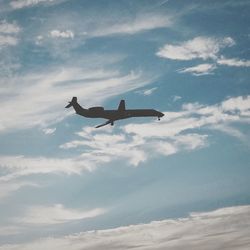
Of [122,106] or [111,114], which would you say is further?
[111,114]

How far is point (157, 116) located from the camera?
387 feet

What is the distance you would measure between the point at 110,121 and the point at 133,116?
9.71m

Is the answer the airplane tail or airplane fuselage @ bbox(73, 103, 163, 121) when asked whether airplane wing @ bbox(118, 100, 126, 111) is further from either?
the airplane tail

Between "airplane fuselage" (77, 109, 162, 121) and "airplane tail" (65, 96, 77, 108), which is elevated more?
"airplane tail" (65, 96, 77, 108)

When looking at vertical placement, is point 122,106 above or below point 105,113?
above

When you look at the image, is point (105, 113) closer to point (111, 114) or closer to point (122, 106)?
point (111, 114)

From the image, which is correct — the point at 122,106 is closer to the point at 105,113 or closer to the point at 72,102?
the point at 105,113

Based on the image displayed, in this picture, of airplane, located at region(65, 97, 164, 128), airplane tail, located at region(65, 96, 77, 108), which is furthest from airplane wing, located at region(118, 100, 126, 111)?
airplane tail, located at region(65, 96, 77, 108)

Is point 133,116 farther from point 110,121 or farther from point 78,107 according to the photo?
point 78,107

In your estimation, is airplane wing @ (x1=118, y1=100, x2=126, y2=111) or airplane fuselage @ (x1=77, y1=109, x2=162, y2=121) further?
airplane fuselage @ (x1=77, y1=109, x2=162, y2=121)

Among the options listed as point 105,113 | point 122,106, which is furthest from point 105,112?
point 122,106

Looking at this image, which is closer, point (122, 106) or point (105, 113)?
point (122, 106)

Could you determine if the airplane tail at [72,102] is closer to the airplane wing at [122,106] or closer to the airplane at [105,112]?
the airplane at [105,112]

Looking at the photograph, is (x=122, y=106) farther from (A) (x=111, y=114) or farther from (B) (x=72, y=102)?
(B) (x=72, y=102)
